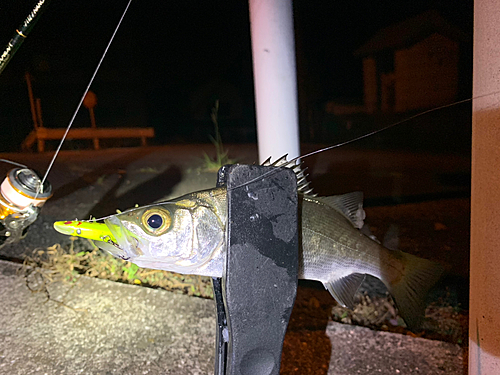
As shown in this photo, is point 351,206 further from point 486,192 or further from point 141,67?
point 141,67

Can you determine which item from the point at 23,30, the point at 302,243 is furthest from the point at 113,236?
the point at 23,30

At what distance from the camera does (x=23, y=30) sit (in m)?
1.64

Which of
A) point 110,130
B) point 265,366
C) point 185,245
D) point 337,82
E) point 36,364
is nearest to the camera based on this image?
point 265,366

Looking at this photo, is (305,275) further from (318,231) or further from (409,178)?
(409,178)

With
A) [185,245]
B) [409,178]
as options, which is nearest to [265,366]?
[185,245]

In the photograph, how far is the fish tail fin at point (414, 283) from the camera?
1670 mm

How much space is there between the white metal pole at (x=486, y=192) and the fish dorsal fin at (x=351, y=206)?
53cm

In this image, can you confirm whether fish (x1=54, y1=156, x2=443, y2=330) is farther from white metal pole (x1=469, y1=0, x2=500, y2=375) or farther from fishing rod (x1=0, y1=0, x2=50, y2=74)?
fishing rod (x1=0, y1=0, x2=50, y2=74)

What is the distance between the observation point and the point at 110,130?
28.1 feet

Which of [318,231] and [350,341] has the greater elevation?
[318,231]

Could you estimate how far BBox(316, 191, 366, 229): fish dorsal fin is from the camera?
1.65 m

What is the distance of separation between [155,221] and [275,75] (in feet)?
6.97

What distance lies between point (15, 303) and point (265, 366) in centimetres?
228

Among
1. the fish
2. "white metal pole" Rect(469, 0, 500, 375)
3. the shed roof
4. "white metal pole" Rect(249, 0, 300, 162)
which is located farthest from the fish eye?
the shed roof
